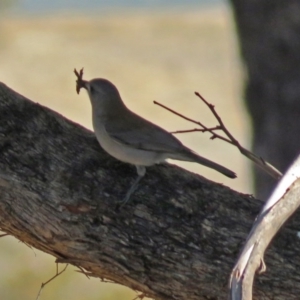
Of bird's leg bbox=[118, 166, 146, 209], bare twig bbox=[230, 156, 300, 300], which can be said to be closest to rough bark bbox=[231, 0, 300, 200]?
bird's leg bbox=[118, 166, 146, 209]

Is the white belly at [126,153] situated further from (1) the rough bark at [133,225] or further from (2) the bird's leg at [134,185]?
(1) the rough bark at [133,225]

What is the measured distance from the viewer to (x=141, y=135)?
4.14 meters

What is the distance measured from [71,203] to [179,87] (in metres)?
12.4

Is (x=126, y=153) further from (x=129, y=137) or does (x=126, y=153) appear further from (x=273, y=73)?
(x=273, y=73)

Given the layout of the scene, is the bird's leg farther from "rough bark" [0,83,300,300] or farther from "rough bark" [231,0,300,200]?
"rough bark" [231,0,300,200]

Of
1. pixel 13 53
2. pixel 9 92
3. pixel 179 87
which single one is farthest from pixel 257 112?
pixel 13 53

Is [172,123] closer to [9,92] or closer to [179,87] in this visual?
[179,87]

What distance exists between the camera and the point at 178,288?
11.3 ft

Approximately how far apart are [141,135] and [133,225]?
2.50ft

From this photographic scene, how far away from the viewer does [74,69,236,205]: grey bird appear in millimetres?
3932

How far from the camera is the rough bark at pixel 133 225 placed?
11.2 feet

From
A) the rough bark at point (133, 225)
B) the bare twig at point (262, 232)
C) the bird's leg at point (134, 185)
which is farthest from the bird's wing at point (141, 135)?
the bare twig at point (262, 232)

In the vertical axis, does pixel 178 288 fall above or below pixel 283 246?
below

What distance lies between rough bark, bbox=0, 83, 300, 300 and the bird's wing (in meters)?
0.32
